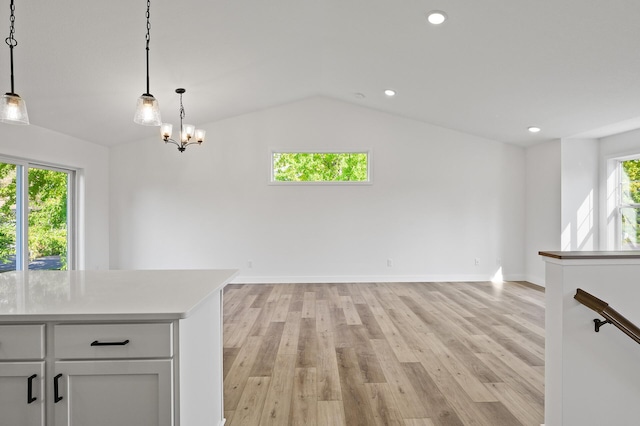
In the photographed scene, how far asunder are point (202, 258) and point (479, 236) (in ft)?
15.7

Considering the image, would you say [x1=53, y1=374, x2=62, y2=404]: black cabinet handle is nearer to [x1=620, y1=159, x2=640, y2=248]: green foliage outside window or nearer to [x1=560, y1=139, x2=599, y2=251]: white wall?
[x1=560, y1=139, x2=599, y2=251]: white wall

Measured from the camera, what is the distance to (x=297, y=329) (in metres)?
3.62

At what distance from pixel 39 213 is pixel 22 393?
174 inches

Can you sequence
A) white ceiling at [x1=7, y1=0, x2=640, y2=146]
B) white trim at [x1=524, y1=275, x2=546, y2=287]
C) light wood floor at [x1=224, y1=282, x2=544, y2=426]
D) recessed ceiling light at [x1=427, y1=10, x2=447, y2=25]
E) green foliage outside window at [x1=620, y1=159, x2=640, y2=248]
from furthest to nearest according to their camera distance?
white trim at [x1=524, y1=275, x2=546, y2=287], green foliage outside window at [x1=620, y1=159, x2=640, y2=248], recessed ceiling light at [x1=427, y1=10, x2=447, y2=25], white ceiling at [x1=7, y1=0, x2=640, y2=146], light wood floor at [x1=224, y1=282, x2=544, y2=426]

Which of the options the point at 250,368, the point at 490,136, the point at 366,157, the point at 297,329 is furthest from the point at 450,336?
the point at 490,136

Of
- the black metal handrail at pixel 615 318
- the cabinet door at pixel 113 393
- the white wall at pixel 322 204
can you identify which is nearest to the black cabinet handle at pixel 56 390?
the cabinet door at pixel 113 393

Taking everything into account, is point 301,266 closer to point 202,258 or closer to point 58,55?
point 202,258

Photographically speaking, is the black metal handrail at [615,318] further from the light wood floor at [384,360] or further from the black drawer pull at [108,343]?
the black drawer pull at [108,343]

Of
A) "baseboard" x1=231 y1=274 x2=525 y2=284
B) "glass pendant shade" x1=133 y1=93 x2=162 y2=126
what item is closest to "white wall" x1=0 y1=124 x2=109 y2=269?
"baseboard" x1=231 y1=274 x2=525 y2=284

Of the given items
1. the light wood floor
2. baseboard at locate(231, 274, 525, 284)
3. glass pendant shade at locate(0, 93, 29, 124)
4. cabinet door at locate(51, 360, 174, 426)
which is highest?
glass pendant shade at locate(0, 93, 29, 124)

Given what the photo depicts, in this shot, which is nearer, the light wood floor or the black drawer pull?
the black drawer pull

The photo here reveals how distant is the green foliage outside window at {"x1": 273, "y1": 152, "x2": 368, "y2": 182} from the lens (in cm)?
607

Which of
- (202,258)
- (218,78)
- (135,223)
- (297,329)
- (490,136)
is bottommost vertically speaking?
(297,329)

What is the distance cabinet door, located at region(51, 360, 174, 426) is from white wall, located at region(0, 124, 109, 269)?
4048 millimetres
